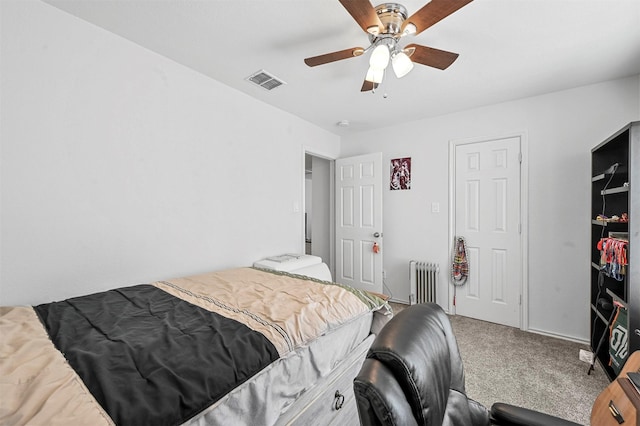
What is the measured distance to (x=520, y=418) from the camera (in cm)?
95

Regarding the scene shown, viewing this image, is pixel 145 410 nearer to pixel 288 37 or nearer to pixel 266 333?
pixel 266 333

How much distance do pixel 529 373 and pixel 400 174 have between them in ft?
8.02

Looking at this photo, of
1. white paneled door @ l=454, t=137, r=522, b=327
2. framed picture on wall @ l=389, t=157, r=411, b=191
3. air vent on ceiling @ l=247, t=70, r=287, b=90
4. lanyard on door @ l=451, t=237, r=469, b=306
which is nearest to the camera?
air vent on ceiling @ l=247, t=70, r=287, b=90

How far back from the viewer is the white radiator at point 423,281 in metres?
3.33

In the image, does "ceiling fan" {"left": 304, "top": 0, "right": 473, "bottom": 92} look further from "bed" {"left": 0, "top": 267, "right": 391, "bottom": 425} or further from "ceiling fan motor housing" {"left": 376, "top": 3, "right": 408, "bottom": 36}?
"bed" {"left": 0, "top": 267, "right": 391, "bottom": 425}

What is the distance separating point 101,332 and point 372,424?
1.23 metres

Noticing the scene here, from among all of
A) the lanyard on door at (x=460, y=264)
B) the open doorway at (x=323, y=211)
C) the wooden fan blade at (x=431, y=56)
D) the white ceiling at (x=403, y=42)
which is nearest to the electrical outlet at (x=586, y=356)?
the lanyard on door at (x=460, y=264)

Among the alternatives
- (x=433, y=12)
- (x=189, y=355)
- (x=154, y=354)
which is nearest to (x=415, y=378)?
(x=189, y=355)

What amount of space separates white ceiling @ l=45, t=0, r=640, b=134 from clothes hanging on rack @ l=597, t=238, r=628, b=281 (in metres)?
1.42

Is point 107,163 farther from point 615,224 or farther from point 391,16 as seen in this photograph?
point 615,224

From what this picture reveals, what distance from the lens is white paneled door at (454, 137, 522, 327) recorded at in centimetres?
293

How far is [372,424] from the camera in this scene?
0.61 m

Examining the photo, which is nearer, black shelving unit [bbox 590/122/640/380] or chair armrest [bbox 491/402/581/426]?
chair armrest [bbox 491/402/581/426]

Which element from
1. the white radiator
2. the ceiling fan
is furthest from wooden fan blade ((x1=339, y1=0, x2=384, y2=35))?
the white radiator
